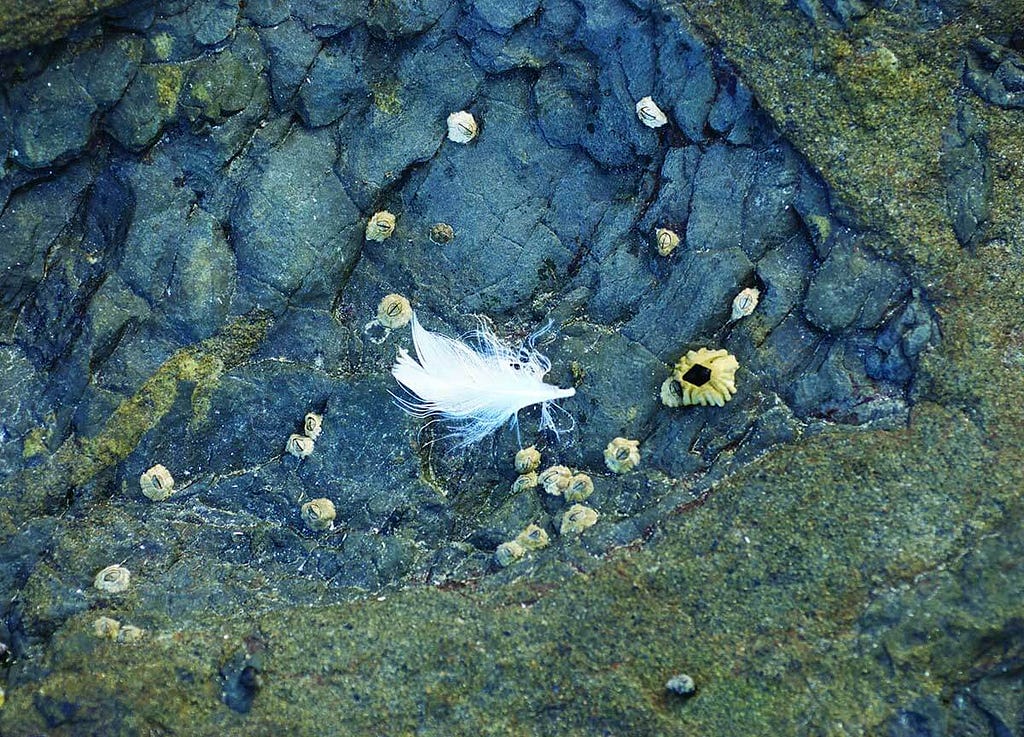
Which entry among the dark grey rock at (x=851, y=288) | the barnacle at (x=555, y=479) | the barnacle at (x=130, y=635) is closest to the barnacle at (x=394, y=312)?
the barnacle at (x=555, y=479)

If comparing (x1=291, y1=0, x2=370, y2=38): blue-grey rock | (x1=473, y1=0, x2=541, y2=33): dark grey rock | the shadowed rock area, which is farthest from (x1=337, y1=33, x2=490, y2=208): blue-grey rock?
(x1=291, y1=0, x2=370, y2=38): blue-grey rock

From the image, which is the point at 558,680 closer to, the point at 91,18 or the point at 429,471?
the point at 429,471

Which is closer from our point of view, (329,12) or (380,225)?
(329,12)

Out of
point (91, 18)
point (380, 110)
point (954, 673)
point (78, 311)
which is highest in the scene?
point (91, 18)

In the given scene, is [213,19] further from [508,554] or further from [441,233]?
[508,554]

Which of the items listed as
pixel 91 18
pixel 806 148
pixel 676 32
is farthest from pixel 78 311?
pixel 806 148

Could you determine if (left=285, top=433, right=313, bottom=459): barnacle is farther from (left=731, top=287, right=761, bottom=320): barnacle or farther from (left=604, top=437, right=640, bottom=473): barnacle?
(left=731, top=287, right=761, bottom=320): barnacle

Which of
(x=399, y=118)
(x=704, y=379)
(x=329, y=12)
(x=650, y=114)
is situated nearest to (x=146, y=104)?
(x=329, y=12)
